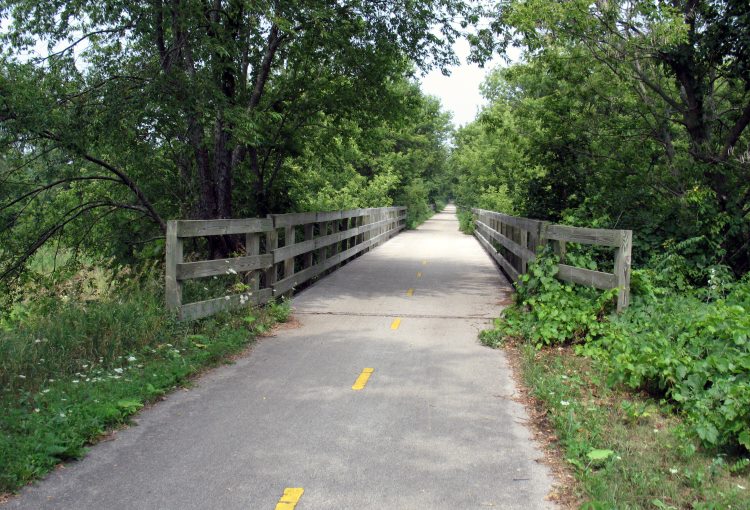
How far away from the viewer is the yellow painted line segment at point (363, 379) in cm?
631

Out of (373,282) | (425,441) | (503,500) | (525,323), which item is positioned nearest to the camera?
(503,500)

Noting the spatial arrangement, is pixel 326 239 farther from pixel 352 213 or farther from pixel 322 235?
pixel 352 213

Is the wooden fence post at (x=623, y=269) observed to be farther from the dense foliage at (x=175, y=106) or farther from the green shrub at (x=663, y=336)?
the dense foliage at (x=175, y=106)

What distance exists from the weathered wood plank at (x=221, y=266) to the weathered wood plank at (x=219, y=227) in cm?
36

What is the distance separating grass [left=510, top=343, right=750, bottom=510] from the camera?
3.82 meters

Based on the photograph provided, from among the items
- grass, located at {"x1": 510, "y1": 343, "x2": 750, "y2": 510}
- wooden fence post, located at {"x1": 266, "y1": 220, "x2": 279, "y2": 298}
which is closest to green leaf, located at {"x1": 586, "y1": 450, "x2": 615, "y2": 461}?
grass, located at {"x1": 510, "y1": 343, "x2": 750, "y2": 510}

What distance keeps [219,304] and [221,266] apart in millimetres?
489

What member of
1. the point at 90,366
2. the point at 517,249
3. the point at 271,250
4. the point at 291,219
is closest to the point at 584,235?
the point at 517,249

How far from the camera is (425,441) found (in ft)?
16.0

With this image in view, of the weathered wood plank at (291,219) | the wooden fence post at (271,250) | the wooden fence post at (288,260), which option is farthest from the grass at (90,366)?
the wooden fence post at (288,260)

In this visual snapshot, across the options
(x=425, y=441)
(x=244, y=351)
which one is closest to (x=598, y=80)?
(x=244, y=351)

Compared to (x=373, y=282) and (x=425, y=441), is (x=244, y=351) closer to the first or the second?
(x=425, y=441)

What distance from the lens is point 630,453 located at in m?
4.49

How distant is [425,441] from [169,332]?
3.79 m
